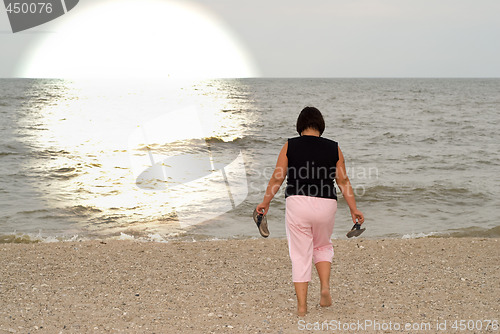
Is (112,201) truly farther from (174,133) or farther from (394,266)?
(174,133)

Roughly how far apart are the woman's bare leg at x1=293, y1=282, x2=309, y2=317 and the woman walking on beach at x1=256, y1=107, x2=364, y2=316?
0.03 metres

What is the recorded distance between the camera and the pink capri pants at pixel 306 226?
411 centimetres

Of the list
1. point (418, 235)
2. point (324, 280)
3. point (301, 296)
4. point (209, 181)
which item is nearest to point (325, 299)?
point (324, 280)

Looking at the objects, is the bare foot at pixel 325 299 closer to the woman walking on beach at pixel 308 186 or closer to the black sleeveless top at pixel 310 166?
the woman walking on beach at pixel 308 186

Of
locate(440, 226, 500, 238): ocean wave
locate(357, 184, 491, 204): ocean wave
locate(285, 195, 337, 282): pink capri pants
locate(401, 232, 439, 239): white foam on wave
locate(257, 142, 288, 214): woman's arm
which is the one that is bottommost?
locate(357, 184, 491, 204): ocean wave

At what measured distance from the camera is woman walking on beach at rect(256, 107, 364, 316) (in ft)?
13.5

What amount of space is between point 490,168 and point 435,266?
10.9 metres

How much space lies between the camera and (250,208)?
10484mm

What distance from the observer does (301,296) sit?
437cm

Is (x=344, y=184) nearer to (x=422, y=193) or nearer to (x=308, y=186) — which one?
(x=308, y=186)

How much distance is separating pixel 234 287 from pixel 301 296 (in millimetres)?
1177

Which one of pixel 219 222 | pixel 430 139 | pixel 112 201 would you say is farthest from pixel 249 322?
pixel 430 139

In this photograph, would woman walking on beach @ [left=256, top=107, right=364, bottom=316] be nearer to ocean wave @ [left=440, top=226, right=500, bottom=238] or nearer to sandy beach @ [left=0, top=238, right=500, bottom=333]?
sandy beach @ [left=0, top=238, right=500, bottom=333]

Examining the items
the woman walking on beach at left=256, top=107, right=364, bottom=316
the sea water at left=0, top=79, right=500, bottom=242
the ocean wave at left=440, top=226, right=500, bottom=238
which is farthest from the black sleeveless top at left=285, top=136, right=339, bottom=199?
the ocean wave at left=440, top=226, right=500, bottom=238
